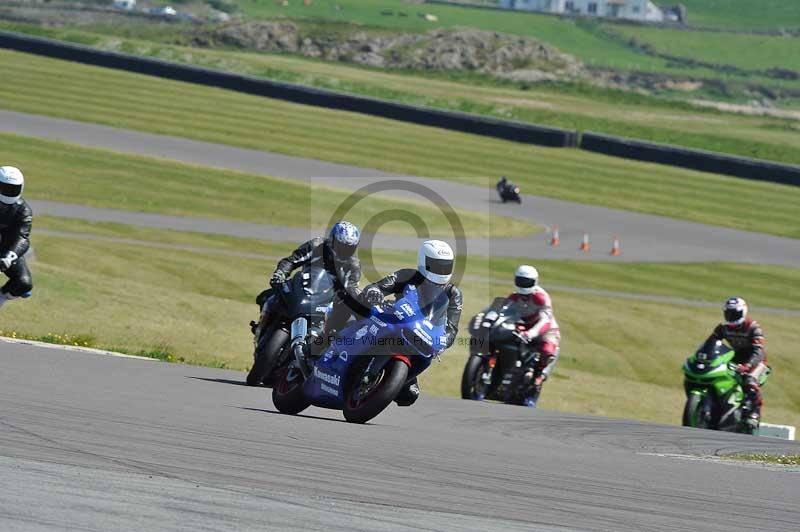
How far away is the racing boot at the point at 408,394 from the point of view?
412 inches

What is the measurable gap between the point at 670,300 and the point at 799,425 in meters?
10.9

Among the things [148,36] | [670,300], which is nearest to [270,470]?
[670,300]

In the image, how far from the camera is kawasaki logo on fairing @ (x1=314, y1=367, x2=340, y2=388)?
10.3 metres

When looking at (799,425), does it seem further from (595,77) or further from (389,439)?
(595,77)

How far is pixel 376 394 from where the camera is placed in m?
9.91

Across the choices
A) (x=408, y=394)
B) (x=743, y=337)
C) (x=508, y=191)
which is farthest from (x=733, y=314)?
(x=508, y=191)

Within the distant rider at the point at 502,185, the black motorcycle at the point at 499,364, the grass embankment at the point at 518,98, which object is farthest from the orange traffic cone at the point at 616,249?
the grass embankment at the point at 518,98

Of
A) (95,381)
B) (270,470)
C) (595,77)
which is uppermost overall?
(270,470)

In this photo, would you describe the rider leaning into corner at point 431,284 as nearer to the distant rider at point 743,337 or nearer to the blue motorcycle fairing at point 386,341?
the blue motorcycle fairing at point 386,341

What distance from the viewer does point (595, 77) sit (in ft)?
335

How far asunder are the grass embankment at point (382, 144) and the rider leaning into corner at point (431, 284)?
1315 inches

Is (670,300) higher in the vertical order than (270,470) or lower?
lower

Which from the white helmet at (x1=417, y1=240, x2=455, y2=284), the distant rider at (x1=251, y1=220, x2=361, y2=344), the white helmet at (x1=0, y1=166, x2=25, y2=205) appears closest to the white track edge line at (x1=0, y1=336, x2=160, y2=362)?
the white helmet at (x1=0, y1=166, x2=25, y2=205)

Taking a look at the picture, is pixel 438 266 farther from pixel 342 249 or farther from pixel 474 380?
pixel 474 380
